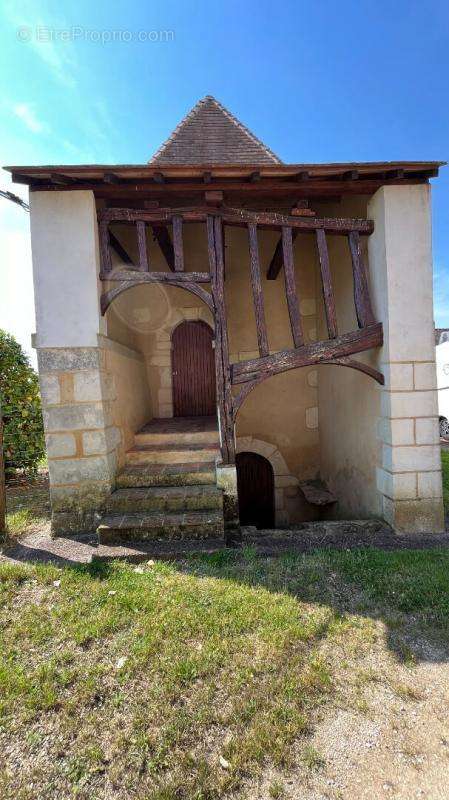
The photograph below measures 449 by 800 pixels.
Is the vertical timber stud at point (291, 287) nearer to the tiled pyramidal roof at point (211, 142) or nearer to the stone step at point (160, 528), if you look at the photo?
the tiled pyramidal roof at point (211, 142)

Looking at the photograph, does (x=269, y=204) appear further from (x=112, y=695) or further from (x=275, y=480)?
(x=112, y=695)

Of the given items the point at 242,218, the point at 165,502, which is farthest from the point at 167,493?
the point at 242,218

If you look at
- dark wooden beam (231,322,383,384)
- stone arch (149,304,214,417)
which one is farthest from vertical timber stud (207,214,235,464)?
stone arch (149,304,214,417)

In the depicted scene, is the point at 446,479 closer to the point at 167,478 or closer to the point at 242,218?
the point at 167,478

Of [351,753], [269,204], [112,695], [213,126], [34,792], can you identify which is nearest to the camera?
[34,792]

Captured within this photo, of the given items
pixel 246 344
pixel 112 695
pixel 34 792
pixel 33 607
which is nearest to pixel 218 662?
pixel 112 695

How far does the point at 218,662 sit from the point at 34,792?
3.14ft

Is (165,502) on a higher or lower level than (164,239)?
lower

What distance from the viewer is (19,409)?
5.50 m

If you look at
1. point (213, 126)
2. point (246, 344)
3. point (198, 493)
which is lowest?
point (198, 493)

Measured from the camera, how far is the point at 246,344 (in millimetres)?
5836

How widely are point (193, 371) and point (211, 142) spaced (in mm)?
3707

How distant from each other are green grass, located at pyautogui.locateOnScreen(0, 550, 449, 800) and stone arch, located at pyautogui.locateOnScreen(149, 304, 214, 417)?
3.42 metres

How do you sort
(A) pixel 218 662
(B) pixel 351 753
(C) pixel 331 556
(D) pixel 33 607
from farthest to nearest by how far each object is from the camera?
1. (C) pixel 331 556
2. (D) pixel 33 607
3. (A) pixel 218 662
4. (B) pixel 351 753
